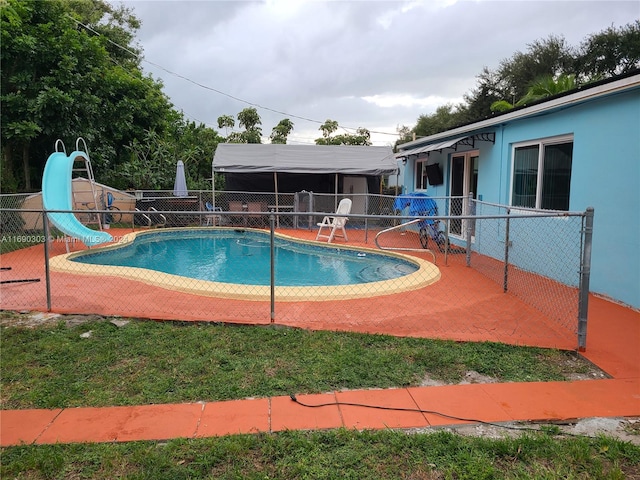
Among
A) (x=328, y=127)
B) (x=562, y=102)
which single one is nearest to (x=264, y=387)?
(x=562, y=102)

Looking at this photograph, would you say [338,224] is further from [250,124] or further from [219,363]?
[250,124]

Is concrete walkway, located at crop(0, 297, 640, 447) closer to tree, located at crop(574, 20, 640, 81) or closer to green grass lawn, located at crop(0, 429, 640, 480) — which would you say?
green grass lawn, located at crop(0, 429, 640, 480)

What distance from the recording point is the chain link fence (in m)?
5.08

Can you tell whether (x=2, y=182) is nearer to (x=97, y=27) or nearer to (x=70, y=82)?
(x=70, y=82)

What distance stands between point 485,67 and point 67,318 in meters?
33.3

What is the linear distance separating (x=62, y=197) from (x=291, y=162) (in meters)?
8.26

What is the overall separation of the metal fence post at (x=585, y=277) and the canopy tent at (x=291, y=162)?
1225 centimetres

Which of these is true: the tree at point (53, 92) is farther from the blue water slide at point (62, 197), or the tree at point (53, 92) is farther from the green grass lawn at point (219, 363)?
the green grass lawn at point (219, 363)

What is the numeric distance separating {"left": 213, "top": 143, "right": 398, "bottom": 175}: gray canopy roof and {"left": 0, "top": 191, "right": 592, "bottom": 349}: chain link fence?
13.9 feet

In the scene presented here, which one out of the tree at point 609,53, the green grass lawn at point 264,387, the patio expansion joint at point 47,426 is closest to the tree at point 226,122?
the tree at point 609,53

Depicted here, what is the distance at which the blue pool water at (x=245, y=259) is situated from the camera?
880 centimetres

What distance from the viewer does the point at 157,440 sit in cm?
286

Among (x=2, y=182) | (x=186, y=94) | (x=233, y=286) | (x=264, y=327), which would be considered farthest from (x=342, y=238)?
(x=186, y=94)

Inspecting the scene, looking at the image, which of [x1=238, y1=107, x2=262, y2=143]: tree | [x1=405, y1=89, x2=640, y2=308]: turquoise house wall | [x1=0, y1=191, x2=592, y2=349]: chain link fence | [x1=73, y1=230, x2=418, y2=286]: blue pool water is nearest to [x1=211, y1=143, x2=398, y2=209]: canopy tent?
[x1=73, y1=230, x2=418, y2=286]: blue pool water
